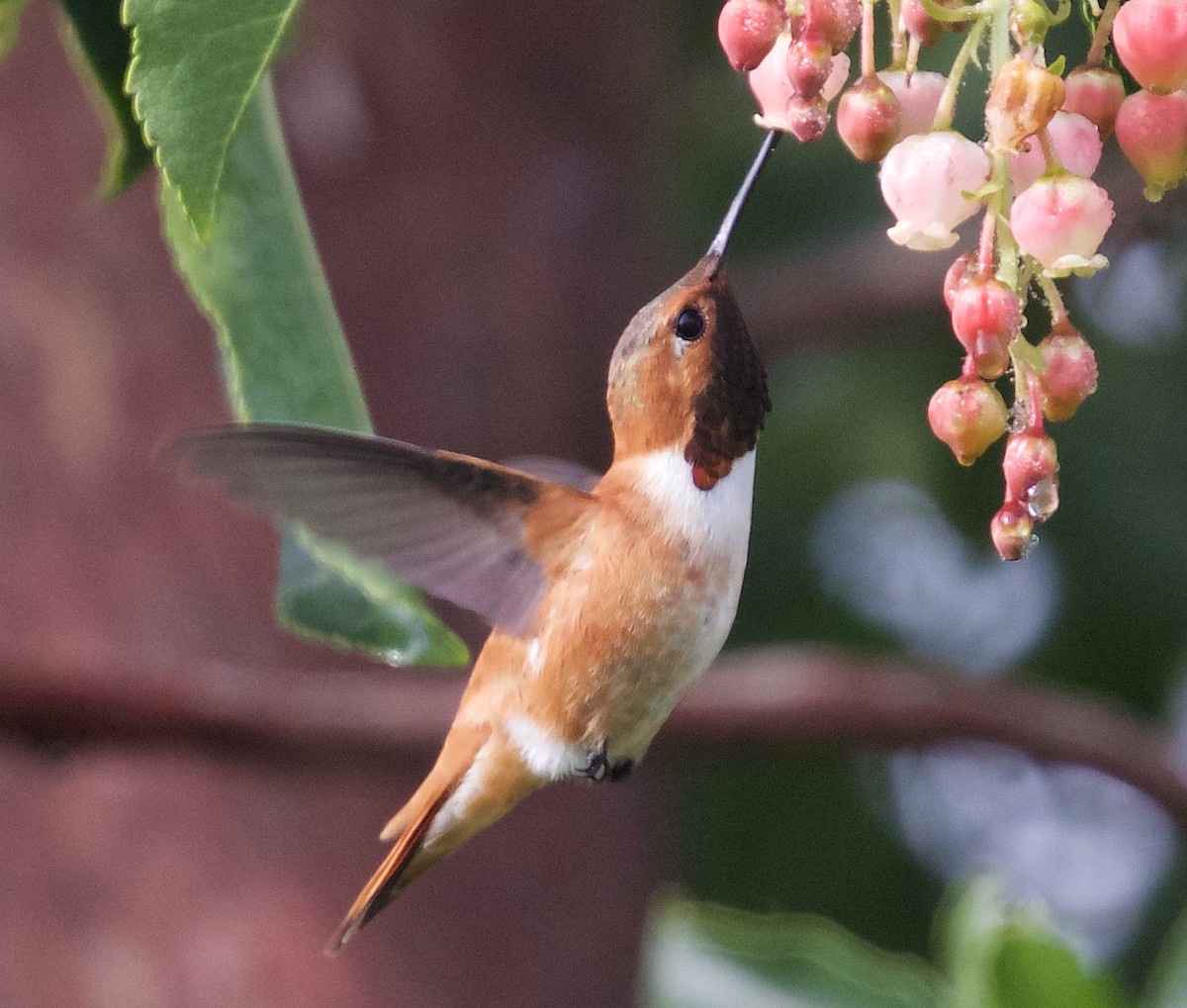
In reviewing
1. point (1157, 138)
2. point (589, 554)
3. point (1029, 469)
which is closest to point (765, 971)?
point (589, 554)

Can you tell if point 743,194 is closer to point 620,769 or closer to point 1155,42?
point 1155,42

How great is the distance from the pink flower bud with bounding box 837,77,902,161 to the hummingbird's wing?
41cm

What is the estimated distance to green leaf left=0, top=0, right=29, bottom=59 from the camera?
109 cm

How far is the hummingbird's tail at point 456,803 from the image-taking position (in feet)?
4.90

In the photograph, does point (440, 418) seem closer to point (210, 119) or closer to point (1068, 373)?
point (210, 119)

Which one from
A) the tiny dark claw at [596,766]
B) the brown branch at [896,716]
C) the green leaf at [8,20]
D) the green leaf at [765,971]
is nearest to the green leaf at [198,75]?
the green leaf at [8,20]

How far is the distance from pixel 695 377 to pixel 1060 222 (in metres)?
0.57

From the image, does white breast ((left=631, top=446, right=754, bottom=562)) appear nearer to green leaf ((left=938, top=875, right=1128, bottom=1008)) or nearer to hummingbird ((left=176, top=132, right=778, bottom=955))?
hummingbird ((left=176, top=132, right=778, bottom=955))

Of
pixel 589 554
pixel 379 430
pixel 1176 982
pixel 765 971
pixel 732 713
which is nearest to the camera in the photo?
pixel 589 554

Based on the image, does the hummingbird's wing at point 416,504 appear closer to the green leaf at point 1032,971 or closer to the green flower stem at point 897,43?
the green flower stem at point 897,43

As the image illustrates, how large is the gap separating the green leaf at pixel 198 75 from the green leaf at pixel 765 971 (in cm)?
131

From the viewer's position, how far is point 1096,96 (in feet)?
2.90

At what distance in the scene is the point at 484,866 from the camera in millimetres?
2654

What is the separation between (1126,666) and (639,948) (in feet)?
4.19
